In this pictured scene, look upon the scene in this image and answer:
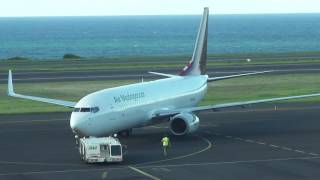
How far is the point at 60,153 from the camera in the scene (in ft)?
161

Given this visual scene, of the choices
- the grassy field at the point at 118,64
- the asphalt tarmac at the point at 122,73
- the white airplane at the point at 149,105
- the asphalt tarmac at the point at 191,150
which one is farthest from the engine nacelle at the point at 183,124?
the grassy field at the point at 118,64

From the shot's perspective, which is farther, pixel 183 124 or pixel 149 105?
pixel 149 105

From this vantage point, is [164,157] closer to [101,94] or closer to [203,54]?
[101,94]

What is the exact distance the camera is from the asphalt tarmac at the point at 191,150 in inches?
1644

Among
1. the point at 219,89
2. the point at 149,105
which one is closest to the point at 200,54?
the point at 149,105

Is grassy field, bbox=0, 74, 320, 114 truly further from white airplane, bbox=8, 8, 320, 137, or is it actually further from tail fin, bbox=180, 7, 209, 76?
white airplane, bbox=8, 8, 320, 137

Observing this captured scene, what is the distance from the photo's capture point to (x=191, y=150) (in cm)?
4991

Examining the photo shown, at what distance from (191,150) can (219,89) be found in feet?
138

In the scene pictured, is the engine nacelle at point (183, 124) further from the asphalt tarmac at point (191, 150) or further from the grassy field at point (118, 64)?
the grassy field at point (118, 64)

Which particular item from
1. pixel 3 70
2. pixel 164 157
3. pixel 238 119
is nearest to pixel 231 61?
pixel 3 70

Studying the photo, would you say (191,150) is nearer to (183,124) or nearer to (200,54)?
(183,124)

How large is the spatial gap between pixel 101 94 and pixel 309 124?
63.7 ft

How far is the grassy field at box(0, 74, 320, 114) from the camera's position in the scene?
77.4 m

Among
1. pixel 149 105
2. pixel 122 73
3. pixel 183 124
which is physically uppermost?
pixel 122 73
